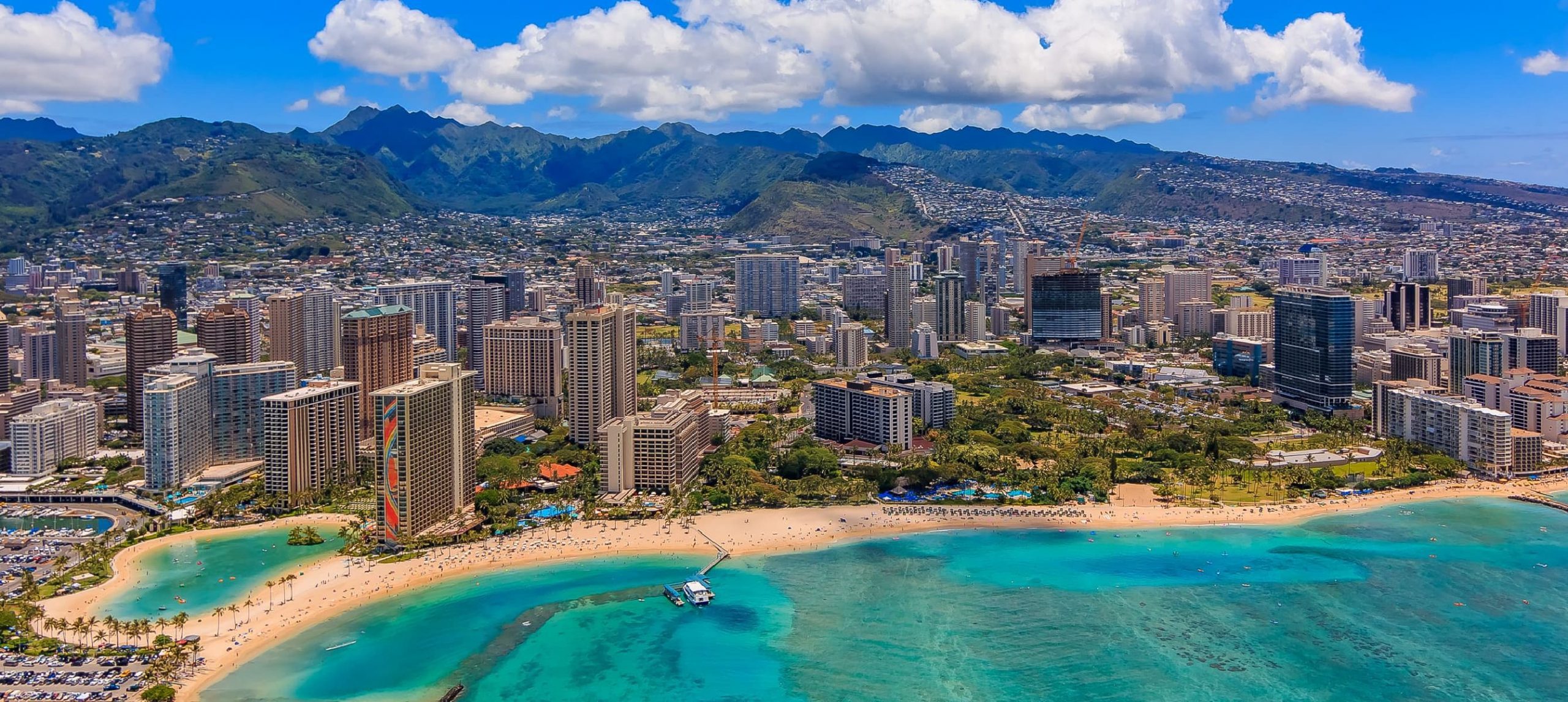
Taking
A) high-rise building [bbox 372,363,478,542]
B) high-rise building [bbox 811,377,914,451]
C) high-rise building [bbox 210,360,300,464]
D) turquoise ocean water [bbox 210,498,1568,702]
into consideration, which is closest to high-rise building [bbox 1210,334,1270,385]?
high-rise building [bbox 811,377,914,451]

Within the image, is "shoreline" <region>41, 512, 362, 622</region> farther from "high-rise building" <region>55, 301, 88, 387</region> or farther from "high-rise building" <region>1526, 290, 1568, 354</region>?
"high-rise building" <region>1526, 290, 1568, 354</region>

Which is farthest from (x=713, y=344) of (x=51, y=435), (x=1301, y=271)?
(x=1301, y=271)

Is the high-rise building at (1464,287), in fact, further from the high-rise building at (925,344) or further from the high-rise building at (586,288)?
the high-rise building at (586,288)

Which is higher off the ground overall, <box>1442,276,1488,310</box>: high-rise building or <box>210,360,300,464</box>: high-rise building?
<box>1442,276,1488,310</box>: high-rise building

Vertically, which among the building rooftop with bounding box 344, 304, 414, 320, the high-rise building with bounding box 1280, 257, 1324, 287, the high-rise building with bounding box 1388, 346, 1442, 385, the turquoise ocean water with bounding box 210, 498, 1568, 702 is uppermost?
the high-rise building with bounding box 1280, 257, 1324, 287

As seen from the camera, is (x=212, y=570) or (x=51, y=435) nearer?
(x=212, y=570)

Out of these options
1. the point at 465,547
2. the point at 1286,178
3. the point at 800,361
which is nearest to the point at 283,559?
the point at 465,547

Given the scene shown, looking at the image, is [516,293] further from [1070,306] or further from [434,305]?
[1070,306]
